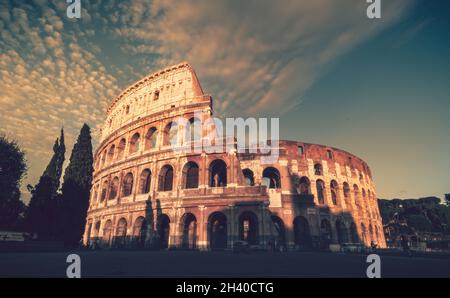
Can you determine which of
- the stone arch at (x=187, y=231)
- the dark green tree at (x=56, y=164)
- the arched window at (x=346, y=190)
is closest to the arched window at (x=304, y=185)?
the arched window at (x=346, y=190)

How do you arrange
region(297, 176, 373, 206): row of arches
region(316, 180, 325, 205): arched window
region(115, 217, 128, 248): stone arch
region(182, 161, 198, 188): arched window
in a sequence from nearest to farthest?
1. region(182, 161, 198, 188): arched window
2. region(115, 217, 128, 248): stone arch
3. region(297, 176, 373, 206): row of arches
4. region(316, 180, 325, 205): arched window

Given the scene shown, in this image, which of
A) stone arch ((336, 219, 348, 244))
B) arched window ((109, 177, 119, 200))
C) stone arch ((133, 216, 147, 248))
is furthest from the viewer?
stone arch ((336, 219, 348, 244))

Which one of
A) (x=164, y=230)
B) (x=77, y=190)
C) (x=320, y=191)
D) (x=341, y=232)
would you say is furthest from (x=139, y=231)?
(x=341, y=232)

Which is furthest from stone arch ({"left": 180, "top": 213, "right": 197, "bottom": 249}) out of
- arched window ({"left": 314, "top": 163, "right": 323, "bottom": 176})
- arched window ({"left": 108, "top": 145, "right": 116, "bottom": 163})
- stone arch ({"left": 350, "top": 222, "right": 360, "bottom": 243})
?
stone arch ({"left": 350, "top": 222, "right": 360, "bottom": 243})

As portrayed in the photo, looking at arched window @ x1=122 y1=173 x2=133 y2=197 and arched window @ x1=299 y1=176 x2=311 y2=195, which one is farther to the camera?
arched window @ x1=299 y1=176 x2=311 y2=195

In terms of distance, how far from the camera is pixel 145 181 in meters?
24.5

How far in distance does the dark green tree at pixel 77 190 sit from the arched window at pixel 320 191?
25.1 m

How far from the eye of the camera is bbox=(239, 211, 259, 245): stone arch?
2064 cm

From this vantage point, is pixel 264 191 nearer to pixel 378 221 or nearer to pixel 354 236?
pixel 354 236

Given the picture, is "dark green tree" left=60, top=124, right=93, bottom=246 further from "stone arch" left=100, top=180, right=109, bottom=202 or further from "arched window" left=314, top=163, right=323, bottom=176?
"arched window" left=314, top=163, right=323, bottom=176

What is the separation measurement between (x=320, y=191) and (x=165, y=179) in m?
18.4

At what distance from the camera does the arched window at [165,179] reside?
Result: 903 inches
